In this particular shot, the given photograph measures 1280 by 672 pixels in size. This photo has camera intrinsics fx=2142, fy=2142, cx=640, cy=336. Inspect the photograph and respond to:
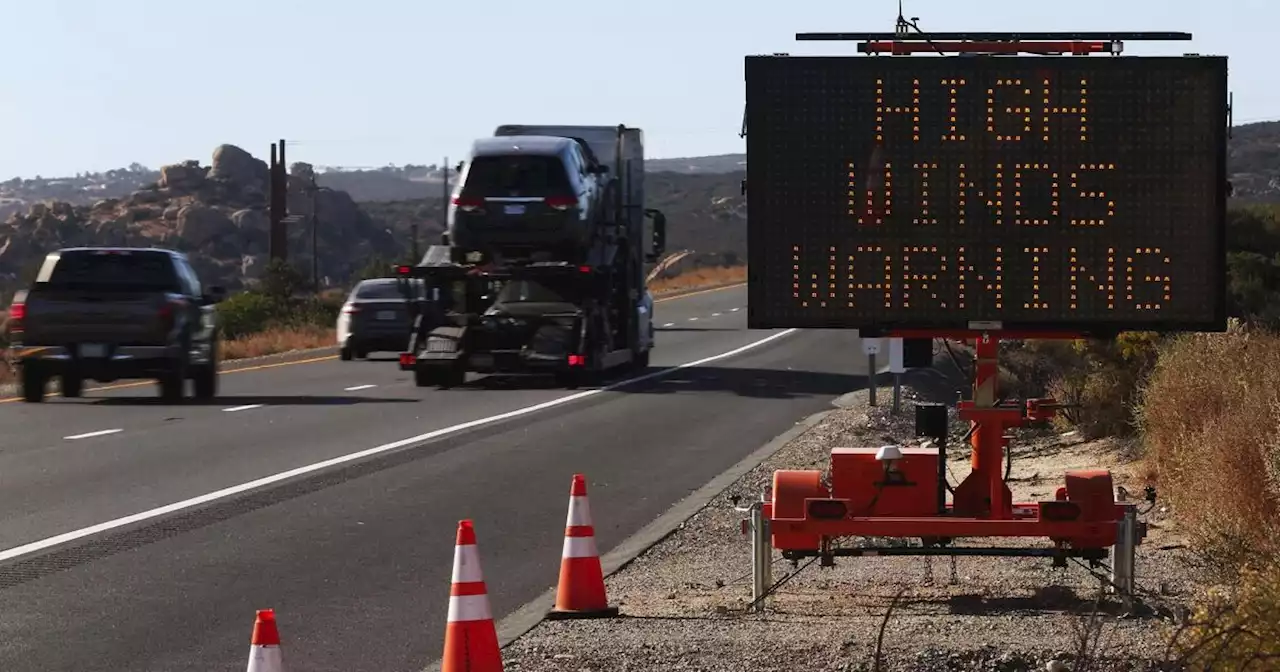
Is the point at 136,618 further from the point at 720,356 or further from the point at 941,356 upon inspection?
the point at 720,356

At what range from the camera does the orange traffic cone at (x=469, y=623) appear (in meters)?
Result: 7.95

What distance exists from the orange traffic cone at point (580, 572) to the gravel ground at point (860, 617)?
6.1 inches

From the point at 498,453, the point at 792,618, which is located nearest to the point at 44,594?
the point at 792,618

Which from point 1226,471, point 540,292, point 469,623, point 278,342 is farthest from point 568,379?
point 469,623

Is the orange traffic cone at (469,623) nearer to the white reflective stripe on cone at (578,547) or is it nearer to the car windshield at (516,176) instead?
the white reflective stripe on cone at (578,547)

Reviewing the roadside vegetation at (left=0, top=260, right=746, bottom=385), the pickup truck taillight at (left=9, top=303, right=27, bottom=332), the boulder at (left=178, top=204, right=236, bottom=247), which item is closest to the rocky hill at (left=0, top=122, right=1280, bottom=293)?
the boulder at (left=178, top=204, right=236, bottom=247)

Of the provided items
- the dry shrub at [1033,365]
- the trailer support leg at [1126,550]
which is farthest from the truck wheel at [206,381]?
the trailer support leg at [1126,550]

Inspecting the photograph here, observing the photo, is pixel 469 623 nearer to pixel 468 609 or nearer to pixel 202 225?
pixel 468 609

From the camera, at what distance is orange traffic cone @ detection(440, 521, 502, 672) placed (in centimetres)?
795

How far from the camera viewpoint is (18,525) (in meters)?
14.3

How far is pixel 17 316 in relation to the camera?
1034 inches

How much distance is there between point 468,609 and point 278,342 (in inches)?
1606

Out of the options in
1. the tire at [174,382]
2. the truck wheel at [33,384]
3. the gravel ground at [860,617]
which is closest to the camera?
the gravel ground at [860,617]

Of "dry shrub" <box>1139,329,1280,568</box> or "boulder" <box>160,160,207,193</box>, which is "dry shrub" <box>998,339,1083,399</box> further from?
"boulder" <box>160,160,207,193</box>
